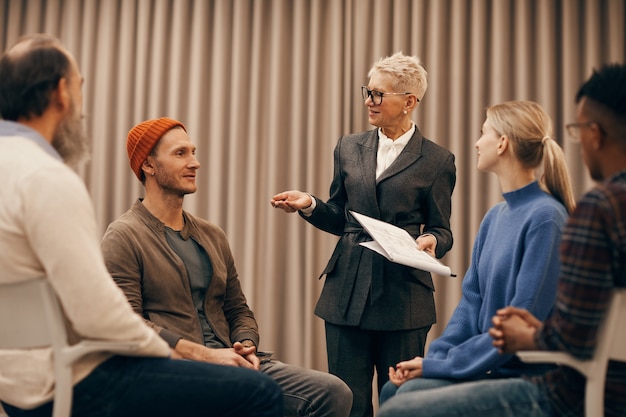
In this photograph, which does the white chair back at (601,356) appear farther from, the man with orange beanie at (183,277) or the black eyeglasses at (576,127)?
the man with orange beanie at (183,277)

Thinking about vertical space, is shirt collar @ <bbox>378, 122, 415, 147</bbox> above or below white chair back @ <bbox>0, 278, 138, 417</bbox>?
above

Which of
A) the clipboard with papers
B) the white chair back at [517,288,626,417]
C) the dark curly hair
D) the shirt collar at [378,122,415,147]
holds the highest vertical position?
the shirt collar at [378,122,415,147]

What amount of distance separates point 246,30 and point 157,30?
1.81 feet

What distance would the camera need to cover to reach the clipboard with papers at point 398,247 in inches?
92.0

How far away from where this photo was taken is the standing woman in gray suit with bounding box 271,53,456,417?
2781 mm

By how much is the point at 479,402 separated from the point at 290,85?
114 inches

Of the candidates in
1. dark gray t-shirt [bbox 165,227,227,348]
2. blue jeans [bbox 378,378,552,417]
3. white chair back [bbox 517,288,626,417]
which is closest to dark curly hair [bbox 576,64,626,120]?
white chair back [bbox 517,288,626,417]

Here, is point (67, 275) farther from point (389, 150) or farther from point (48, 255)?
point (389, 150)

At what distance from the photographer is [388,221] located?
9.34ft

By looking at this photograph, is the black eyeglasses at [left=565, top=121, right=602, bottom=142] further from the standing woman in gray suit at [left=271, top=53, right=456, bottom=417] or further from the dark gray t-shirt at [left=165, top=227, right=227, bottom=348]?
the dark gray t-shirt at [left=165, top=227, right=227, bottom=348]

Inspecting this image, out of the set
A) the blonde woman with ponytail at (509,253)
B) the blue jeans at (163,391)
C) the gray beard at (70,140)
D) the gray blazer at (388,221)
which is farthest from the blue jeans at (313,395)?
the gray beard at (70,140)

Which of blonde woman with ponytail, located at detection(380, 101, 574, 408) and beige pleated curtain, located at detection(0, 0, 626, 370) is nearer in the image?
blonde woman with ponytail, located at detection(380, 101, 574, 408)

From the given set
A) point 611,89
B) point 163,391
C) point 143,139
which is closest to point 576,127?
point 611,89

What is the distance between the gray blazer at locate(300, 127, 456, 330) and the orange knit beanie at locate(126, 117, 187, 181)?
0.70 m
